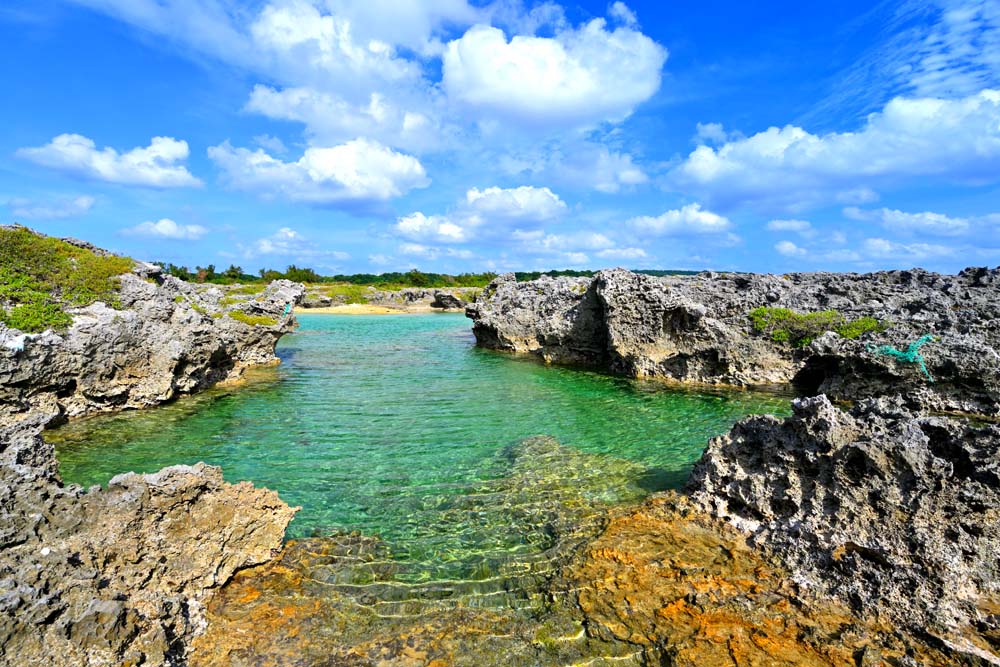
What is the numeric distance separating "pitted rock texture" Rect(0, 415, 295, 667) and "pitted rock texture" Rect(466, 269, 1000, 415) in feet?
55.1

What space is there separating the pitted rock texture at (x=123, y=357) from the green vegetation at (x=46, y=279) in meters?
0.51

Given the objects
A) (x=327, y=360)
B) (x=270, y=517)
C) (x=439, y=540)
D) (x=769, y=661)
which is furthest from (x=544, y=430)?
(x=327, y=360)

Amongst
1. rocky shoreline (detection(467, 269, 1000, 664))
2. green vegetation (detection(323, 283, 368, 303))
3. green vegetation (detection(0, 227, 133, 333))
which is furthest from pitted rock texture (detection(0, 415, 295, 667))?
green vegetation (detection(323, 283, 368, 303))

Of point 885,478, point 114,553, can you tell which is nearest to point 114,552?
point 114,553

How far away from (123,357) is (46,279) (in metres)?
3.95

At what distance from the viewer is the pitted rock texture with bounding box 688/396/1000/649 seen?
5680 mm

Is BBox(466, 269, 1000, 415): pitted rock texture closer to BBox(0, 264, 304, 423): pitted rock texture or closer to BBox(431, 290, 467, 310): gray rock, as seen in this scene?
BBox(0, 264, 304, 423): pitted rock texture

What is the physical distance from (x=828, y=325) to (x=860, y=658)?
54.1 ft

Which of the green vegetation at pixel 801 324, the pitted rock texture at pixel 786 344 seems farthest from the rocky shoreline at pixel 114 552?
the green vegetation at pixel 801 324

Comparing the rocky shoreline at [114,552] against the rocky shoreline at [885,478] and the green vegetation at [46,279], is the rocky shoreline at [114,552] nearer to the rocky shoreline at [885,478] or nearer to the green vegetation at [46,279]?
the green vegetation at [46,279]

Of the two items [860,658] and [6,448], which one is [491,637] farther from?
[6,448]

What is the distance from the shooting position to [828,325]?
60.4ft

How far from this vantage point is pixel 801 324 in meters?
18.9

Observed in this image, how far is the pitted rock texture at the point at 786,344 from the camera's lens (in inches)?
586
